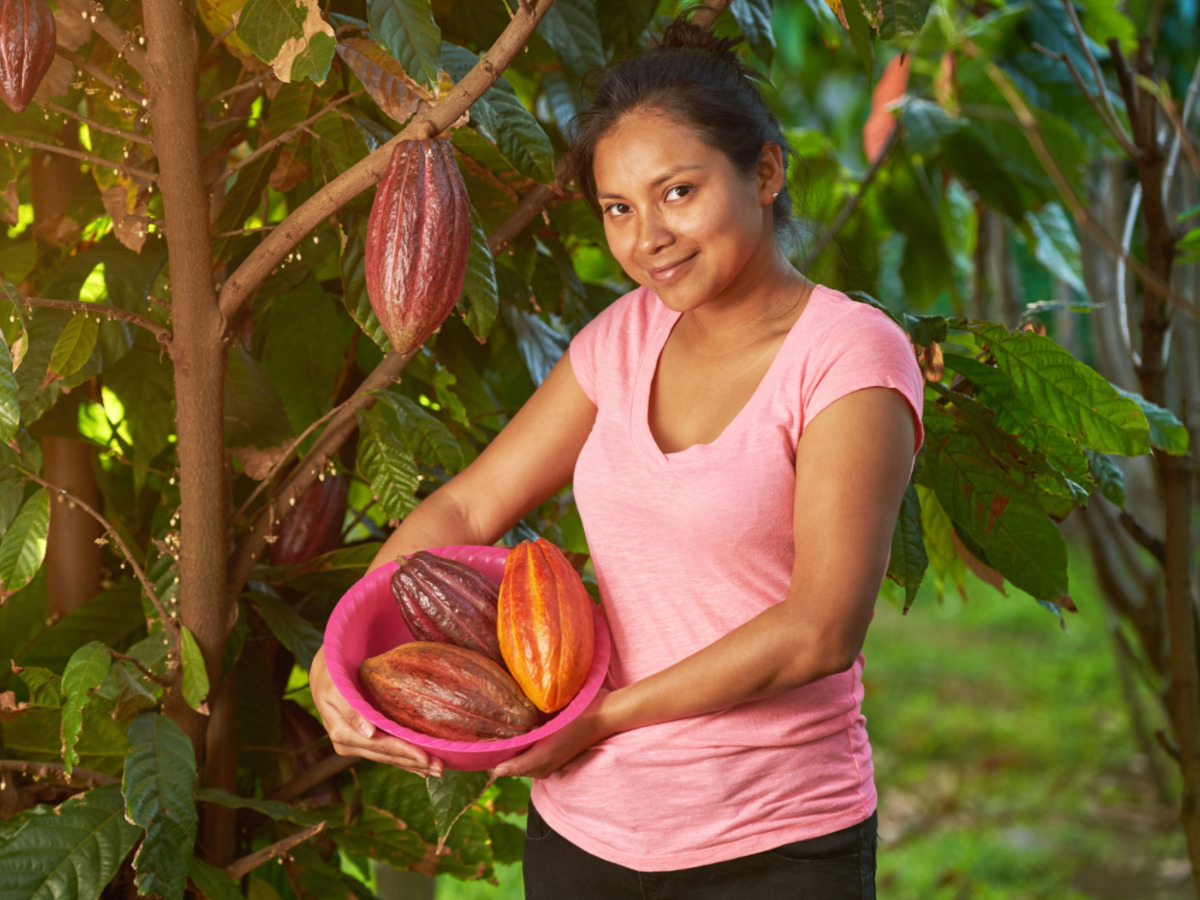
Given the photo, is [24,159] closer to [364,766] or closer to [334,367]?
[334,367]

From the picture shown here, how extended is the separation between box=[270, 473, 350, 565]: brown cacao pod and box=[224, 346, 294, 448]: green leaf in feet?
0.40

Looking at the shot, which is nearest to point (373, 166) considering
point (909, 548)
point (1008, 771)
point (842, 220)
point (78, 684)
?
point (78, 684)

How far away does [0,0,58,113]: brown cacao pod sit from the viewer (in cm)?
90

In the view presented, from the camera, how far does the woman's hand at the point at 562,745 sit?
3.02ft

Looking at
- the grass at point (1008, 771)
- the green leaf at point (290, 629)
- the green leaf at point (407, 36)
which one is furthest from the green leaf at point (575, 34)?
the grass at point (1008, 771)

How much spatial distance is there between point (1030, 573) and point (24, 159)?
49.5 inches

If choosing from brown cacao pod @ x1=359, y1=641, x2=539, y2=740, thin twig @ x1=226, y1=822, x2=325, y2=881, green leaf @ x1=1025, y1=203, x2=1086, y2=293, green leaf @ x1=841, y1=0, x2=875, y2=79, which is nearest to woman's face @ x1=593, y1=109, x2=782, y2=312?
green leaf @ x1=841, y1=0, x2=875, y2=79

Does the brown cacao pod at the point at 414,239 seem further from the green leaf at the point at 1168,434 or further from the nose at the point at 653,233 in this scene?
the green leaf at the point at 1168,434

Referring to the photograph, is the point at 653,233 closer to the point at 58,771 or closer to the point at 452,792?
the point at 452,792

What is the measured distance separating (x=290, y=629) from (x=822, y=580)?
0.60 metres

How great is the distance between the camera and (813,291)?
105 cm

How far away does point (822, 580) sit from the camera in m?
0.89

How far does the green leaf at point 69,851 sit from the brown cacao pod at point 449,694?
29 cm

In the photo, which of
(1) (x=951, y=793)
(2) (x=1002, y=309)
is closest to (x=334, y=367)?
(2) (x=1002, y=309)
